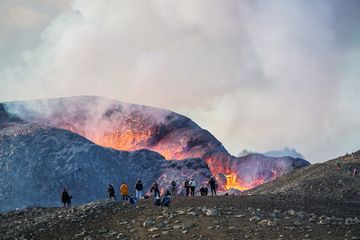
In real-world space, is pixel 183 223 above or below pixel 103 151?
below

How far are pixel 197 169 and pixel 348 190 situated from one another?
77071 mm

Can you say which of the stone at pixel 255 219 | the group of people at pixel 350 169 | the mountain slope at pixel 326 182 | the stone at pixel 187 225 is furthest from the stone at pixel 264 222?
the group of people at pixel 350 169

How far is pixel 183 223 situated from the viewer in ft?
89.0

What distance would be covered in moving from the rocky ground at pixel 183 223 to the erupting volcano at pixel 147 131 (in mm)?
114354

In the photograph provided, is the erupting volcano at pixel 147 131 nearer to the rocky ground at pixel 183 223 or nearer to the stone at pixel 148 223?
the rocky ground at pixel 183 223

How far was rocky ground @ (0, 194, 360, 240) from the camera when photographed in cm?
2586

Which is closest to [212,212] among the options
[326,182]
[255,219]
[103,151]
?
[255,219]

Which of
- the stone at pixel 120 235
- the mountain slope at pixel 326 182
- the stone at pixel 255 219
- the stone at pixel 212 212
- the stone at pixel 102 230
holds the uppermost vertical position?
the mountain slope at pixel 326 182

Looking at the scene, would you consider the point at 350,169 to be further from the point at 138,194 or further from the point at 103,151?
the point at 103,151

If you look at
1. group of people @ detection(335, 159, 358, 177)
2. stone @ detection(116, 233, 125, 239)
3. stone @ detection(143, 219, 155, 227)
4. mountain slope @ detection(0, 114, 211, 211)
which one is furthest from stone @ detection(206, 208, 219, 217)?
mountain slope @ detection(0, 114, 211, 211)

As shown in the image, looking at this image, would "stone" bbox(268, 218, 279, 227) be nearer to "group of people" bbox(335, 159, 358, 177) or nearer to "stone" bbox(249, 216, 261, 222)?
"stone" bbox(249, 216, 261, 222)

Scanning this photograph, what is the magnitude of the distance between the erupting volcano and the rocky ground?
11435 cm

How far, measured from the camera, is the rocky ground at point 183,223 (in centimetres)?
2586

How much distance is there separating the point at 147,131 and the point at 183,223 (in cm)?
13419
